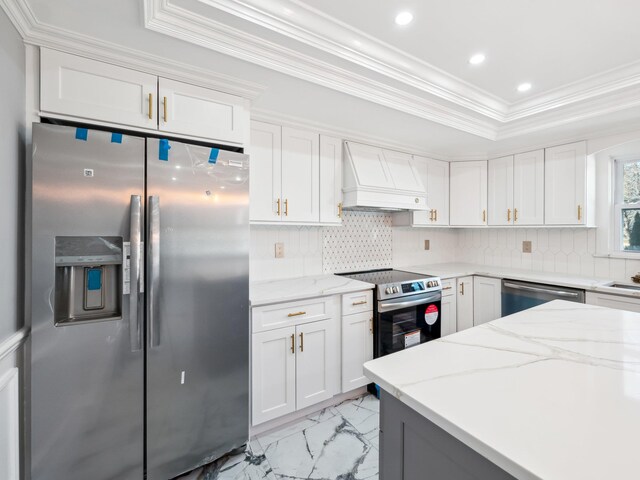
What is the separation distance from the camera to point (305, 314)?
2180 mm

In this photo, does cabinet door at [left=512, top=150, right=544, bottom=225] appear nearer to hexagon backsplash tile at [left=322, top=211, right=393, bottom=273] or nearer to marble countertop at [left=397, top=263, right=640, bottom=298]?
marble countertop at [left=397, top=263, right=640, bottom=298]

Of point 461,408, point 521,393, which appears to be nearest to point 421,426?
point 461,408

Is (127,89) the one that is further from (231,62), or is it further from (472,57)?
(472,57)

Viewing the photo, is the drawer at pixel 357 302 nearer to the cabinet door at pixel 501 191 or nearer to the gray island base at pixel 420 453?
the gray island base at pixel 420 453

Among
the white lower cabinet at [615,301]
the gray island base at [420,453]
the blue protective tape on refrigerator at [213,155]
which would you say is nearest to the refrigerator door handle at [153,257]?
the blue protective tape on refrigerator at [213,155]

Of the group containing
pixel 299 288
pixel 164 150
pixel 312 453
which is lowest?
pixel 312 453

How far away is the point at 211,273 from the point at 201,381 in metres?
0.60

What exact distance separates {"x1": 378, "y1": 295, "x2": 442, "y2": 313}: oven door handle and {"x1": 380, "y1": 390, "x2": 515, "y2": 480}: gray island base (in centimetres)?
150

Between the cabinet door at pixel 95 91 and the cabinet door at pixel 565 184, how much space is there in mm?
3421

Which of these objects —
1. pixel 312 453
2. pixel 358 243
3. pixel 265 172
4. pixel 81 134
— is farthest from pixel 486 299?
pixel 81 134

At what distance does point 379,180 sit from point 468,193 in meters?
1.36

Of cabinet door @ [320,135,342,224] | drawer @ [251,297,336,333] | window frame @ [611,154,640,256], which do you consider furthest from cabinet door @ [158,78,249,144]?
window frame @ [611,154,640,256]

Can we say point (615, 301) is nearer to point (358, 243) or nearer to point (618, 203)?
point (618, 203)

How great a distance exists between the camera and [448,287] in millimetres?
3078
